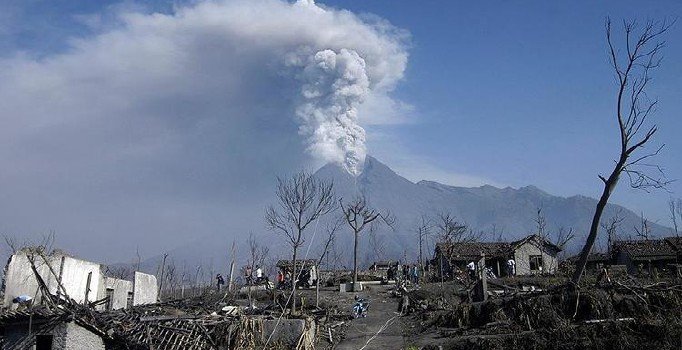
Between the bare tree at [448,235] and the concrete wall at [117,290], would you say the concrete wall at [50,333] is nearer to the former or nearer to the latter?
the concrete wall at [117,290]

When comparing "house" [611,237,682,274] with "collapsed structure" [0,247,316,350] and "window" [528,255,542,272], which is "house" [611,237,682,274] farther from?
"collapsed structure" [0,247,316,350]

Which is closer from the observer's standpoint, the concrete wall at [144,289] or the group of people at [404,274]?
the concrete wall at [144,289]

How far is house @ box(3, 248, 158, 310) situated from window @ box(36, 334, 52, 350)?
5.37 feet

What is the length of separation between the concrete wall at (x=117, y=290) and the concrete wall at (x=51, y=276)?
456mm

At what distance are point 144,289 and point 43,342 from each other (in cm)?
1445

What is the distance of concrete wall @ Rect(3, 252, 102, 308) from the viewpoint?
64.7ft

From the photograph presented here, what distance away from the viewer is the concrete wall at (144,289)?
87.4ft

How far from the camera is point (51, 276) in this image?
69.7 feet

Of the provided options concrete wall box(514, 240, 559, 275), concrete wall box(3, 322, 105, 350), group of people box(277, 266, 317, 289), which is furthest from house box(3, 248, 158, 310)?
concrete wall box(514, 240, 559, 275)

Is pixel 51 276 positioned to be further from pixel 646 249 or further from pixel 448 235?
pixel 646 249

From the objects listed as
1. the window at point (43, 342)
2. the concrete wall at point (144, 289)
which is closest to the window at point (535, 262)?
the concrete wall at point (144, 289)

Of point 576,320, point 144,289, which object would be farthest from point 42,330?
point 576,320

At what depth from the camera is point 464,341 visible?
1531 cm

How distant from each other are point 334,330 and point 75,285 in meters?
11.9
